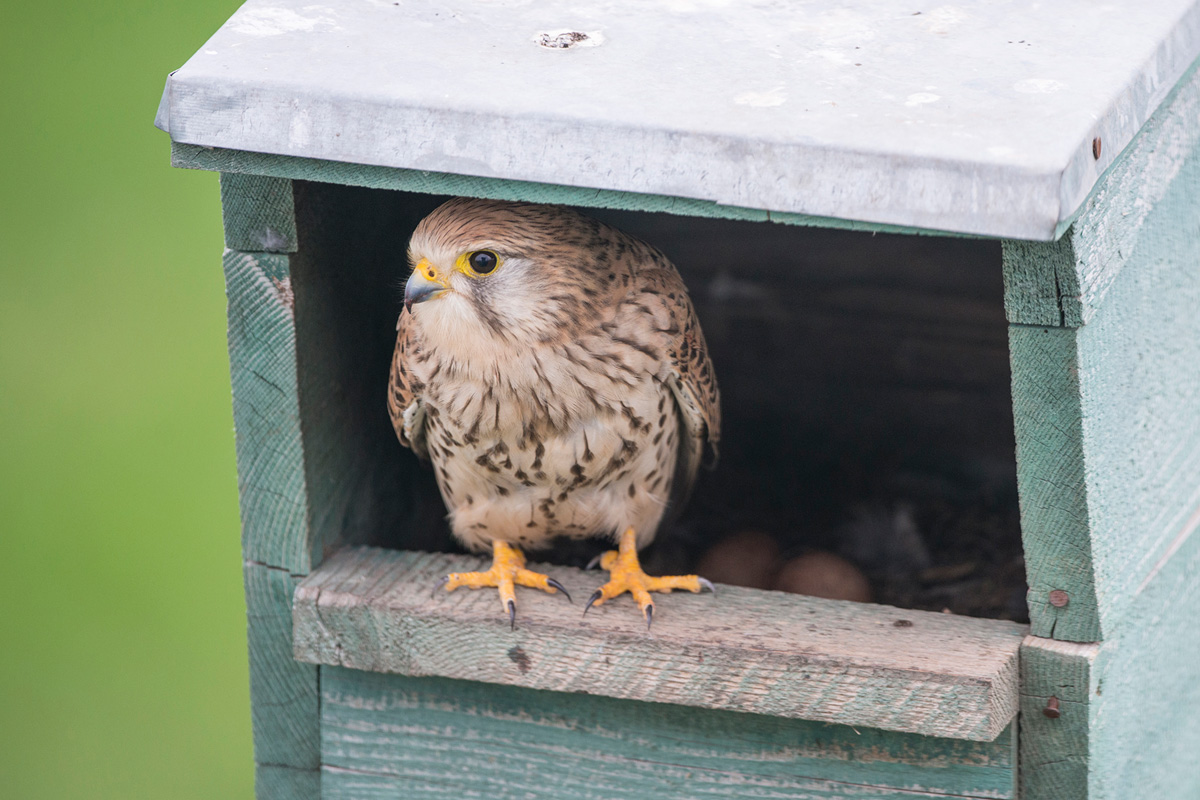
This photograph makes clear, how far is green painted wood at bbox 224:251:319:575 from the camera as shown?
8.08ft

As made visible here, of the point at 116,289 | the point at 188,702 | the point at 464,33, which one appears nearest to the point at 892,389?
the point at 464,33

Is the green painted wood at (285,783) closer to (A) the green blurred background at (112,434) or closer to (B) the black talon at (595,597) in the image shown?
(B) the black talon at (595,597)

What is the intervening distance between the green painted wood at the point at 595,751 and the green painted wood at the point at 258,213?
84 cm

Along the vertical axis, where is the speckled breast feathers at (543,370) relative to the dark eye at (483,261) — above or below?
below

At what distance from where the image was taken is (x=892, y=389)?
3836mm

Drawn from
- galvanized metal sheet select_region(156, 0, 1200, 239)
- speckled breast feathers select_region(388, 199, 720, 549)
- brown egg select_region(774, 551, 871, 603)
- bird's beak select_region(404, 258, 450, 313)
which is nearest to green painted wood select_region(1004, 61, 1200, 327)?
galvanized metal sheet select_region(156, 0, 1200, 239)

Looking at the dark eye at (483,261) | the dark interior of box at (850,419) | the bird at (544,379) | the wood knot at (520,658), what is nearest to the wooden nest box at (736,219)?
the wood knot at (520,658)

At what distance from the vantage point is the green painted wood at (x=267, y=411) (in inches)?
97.0

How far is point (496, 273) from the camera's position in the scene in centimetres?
242

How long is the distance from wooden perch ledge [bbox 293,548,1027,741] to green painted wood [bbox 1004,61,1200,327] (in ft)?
2.01

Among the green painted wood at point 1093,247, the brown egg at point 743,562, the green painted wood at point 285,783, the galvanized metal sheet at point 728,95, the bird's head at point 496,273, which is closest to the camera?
the galvanized metal sheet at point 728,95

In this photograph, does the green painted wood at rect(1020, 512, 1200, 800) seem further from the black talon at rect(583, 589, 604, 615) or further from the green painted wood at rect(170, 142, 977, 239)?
the green painted wood at rect(170, 142, 977, 239)

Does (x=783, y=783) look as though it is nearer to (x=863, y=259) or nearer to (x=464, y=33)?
(x=464, y=33)

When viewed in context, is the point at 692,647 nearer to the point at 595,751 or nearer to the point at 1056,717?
the point at 595,751
